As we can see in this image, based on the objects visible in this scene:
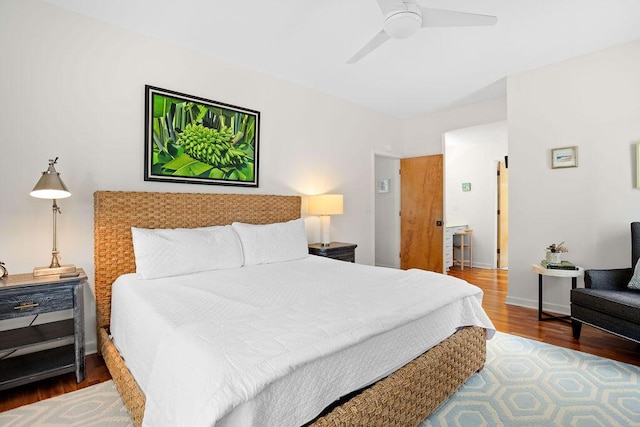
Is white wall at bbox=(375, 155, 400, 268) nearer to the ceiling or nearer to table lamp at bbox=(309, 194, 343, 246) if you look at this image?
the ceiling

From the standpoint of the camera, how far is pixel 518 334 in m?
2.97

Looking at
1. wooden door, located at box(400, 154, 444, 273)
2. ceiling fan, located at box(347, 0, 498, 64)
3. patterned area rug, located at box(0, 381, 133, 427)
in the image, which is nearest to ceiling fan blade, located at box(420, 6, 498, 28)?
ceiling fan, located at box(347, 0, 498, 64)

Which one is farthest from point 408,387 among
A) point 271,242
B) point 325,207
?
point 325,207

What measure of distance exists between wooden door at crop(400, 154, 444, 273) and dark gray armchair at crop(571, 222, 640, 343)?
2.40m

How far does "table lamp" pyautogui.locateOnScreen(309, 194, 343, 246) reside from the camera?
3908mm

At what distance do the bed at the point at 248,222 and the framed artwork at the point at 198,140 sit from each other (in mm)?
217

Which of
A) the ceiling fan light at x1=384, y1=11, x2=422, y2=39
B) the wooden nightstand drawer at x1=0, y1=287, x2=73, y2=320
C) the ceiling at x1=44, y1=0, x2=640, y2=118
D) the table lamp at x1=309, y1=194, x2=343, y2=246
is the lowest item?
the wooden nightstand drawer at x1=0, y1=287, x2=73, y2=320

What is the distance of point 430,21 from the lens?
210 centimetres

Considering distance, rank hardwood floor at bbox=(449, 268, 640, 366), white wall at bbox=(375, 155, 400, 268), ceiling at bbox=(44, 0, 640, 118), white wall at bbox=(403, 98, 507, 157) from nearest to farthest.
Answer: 1. ceiling at bbox=(44, 0, 640, 118)
2. hardwood floor at bbox=(449, 268, 640, 366)
3. white wall at bbox=(403, 98, 507, 157)
4. white wall at bbox=(375, 155, 400, 268)

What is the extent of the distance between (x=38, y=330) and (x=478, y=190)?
6.89m

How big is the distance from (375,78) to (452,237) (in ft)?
12.4

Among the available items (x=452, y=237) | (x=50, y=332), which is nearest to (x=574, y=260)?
(x=452, y=237)

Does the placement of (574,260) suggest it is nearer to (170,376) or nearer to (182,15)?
(170,376)

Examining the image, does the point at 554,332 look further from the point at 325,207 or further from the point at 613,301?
the point at 325,207
